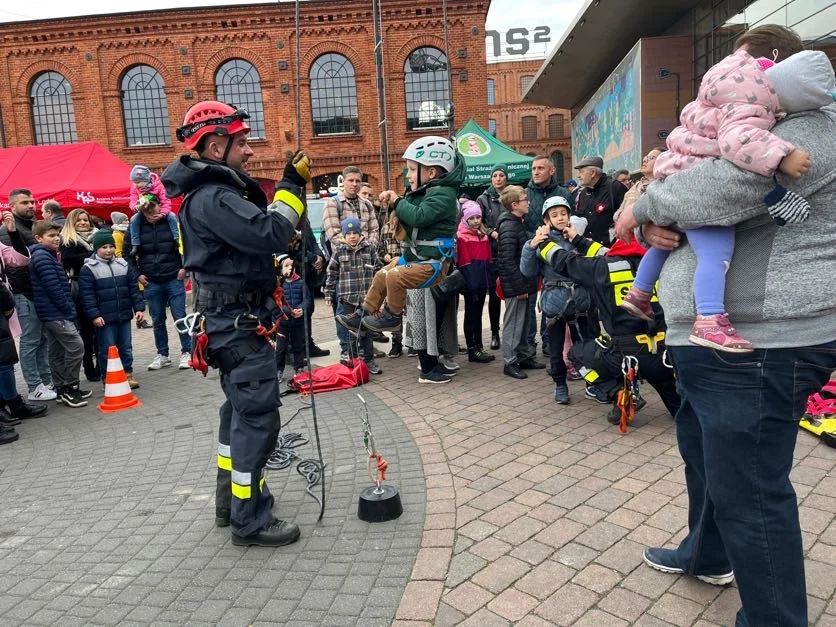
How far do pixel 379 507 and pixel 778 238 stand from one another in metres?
2.49

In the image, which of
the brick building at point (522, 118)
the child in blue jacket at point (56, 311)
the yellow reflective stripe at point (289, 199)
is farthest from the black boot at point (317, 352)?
the brick building at point (522, 118)

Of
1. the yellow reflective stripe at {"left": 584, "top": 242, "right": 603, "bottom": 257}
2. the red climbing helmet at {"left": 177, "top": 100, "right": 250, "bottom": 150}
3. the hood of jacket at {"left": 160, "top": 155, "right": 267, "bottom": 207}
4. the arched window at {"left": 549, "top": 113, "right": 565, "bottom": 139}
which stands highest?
the arched window at {"left": 549, "top": 113, "right": 565, "bottom": 139}

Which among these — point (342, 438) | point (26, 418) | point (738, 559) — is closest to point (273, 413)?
point (342, 438)

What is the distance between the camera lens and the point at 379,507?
3.59 meters

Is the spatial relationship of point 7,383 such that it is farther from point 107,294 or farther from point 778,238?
point 778,238

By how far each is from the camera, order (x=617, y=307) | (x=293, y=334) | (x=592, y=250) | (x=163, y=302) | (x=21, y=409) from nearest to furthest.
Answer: (x=617, y=307), (x=592, y=250), (x=21, y=409), (x=293, y=334), (x=163, y=302)

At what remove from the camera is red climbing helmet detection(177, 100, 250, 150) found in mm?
3336

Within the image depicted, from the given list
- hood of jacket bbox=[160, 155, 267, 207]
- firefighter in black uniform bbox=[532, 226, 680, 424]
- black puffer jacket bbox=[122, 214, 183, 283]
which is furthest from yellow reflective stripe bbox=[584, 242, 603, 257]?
black puffer jacket bbox=[122, 214, 183, 283]

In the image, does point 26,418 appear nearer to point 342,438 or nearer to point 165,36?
point 342,438

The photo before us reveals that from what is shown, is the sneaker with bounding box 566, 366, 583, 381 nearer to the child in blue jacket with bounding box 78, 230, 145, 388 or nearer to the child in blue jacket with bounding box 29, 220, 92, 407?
the child in blue jacket with bounding box 78, 230, 145, 388

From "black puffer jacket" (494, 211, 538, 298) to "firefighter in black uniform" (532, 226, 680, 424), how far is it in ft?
5.38

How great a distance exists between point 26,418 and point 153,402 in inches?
47.9

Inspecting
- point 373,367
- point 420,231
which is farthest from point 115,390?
point 420,231

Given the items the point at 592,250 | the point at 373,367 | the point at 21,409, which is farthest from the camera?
the point at 373,367
